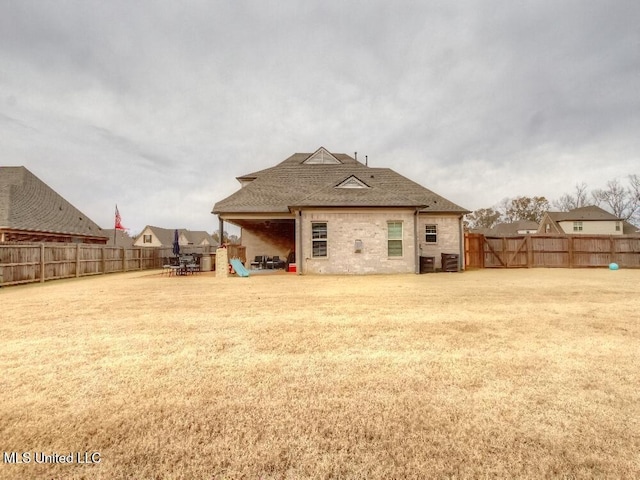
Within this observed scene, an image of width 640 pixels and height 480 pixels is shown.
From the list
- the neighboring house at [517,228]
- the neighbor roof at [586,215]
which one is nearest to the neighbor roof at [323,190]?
the neighbor roof at [586,215]

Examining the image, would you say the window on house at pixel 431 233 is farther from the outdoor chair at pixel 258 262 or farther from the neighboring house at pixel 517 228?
the neighboring house at pixel 517 228

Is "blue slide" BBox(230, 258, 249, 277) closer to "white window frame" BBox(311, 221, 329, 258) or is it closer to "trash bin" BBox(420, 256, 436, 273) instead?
"white window frame" BBox(311, 221, 329, 258)

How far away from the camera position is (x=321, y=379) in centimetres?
309

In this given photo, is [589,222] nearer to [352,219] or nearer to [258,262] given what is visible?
[352,219]

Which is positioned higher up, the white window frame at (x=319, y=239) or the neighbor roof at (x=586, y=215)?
the neighbor roof at (x=586, y=215)

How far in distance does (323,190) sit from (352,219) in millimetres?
2706

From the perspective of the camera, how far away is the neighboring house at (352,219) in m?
15.5

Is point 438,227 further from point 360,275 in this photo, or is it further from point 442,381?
point 442,381

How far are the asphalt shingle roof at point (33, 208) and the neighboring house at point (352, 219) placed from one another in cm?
1505

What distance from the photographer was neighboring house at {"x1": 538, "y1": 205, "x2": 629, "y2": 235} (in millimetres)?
44812

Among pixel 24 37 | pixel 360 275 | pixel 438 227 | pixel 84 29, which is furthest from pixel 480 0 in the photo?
pixel 24 37

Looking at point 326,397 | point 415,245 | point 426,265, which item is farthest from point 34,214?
point 326,397

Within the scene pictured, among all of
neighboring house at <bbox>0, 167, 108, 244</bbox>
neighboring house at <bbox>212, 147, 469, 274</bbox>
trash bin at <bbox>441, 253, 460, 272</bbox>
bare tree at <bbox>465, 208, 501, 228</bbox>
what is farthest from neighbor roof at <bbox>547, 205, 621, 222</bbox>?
neighboring house at <bbox>0, 167, 108, 244</bbox>

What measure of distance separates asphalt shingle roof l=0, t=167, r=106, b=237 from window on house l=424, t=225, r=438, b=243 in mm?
28009
